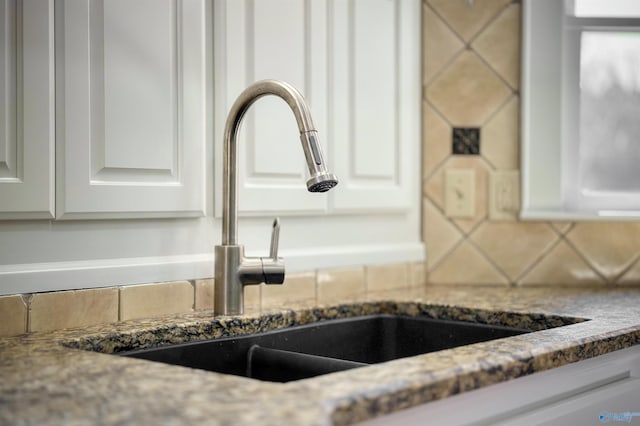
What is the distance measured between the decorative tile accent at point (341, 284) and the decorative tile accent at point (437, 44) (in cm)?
54

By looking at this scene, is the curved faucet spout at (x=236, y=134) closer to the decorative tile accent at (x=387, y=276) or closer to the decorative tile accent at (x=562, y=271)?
the decorative tile accent at (x=387, y=276)

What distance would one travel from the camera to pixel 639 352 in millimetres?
1356

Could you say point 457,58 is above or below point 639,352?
above

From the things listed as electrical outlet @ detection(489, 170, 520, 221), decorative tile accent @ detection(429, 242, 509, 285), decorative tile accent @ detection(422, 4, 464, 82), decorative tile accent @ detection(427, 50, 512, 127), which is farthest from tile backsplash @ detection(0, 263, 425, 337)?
decorative tile accent @ detection(422, 4, 464, 82)

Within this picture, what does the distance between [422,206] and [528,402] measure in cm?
89

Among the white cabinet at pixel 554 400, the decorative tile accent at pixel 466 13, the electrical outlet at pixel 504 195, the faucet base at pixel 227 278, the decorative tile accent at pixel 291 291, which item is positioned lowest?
the white cabinet at pixel 554 400

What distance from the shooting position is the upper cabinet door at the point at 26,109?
115cm

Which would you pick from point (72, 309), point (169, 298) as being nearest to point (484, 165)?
point (169, 298)

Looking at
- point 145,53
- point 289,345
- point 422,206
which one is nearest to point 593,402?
point 289,345

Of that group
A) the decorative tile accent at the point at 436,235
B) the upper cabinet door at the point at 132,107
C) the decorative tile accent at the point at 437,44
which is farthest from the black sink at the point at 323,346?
the decorative tile accent at the point at 437,44

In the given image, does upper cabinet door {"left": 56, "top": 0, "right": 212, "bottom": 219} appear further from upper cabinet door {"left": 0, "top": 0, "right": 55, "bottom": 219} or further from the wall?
the wall

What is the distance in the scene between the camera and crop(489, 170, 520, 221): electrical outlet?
193 cm

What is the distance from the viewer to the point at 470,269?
1.94 m

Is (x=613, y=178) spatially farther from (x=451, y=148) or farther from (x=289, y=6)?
(x=289, y=6)
